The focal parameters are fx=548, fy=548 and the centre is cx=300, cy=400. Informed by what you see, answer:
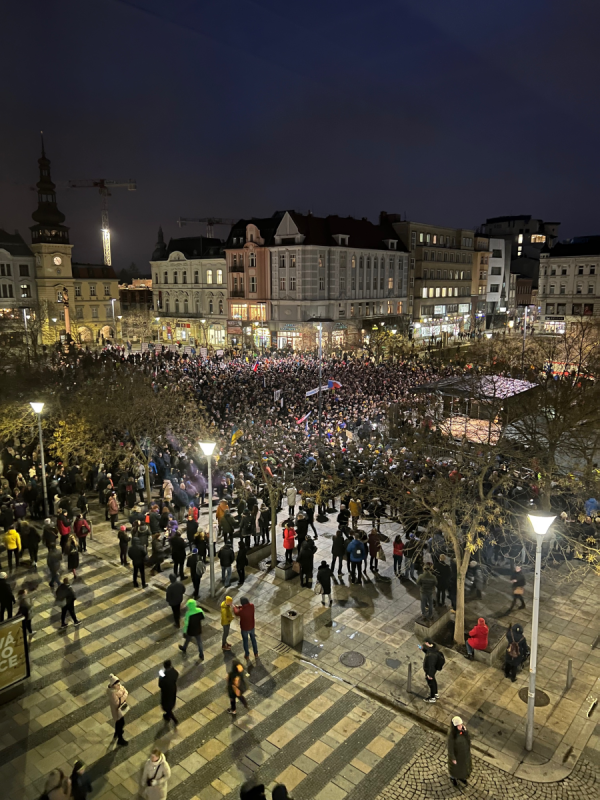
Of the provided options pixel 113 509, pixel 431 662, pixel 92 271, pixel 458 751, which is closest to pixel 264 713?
pixel 431 662

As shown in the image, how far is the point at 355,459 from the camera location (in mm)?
21500

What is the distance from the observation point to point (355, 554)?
48.5 ft

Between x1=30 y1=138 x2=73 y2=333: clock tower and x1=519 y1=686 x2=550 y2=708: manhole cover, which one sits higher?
x1=30 y1=138 x2=73 y2=333: clock tower

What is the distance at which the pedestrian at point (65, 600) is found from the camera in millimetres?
12430

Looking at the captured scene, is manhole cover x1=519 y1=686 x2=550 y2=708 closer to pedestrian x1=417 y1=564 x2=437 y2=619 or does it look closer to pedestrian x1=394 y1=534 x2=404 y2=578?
pedestrian x1=417 y1=564 x2=437 y2=619

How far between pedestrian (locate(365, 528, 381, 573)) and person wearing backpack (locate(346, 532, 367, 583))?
40 centimetres

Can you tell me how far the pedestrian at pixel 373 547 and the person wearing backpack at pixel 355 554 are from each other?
0.40 metres

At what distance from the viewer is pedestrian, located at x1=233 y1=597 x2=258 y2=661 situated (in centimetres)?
1131

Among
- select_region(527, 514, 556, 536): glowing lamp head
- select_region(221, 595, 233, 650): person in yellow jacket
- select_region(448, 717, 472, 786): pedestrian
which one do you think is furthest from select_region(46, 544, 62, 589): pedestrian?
select_region(527, 514, 556, 536): glowing lamp head

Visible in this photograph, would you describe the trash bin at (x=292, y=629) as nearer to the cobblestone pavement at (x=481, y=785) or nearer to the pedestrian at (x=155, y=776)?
the cobblestone pavement at (x=481, y=785)

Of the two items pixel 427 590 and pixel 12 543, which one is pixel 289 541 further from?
pixel 12 543

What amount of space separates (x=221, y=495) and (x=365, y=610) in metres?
7.60

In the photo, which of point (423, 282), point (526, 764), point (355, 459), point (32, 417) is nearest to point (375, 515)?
point (355, 459)

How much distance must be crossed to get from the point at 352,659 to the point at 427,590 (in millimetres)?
2388
